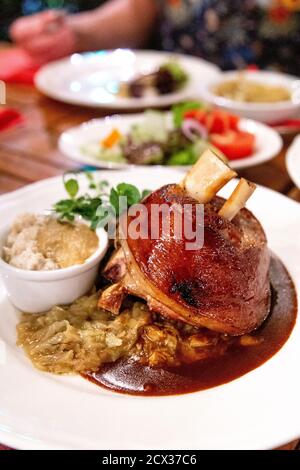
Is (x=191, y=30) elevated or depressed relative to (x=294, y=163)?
depressed

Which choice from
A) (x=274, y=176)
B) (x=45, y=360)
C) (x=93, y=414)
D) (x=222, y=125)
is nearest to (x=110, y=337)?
(x=45, y=360)

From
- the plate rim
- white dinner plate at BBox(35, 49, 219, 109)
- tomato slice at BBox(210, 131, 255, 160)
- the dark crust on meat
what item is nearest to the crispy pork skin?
the dark crust on meat

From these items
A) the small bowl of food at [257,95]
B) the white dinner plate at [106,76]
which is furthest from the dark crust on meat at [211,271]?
the white dinner plate at [106,76]

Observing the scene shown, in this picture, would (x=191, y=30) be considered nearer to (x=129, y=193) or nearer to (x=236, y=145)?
(x=236, y=145)

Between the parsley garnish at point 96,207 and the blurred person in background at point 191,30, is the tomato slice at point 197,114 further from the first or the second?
the blurred person in background at point 191,30

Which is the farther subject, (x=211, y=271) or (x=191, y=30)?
(x=191, y=30)

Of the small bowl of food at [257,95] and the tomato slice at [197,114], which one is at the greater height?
the tomato slice at [197,114]

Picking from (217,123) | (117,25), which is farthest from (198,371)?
(117,25)

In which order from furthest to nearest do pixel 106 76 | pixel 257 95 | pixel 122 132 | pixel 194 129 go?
pixel 106 76 < pixel 257 95 < pixel 122 132 < pixel 194 129
